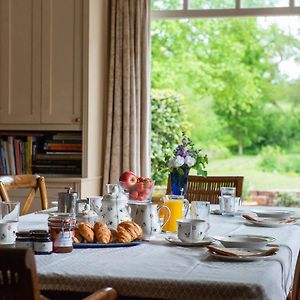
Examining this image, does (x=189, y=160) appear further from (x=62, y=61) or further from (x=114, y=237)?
(x=62, y=61)

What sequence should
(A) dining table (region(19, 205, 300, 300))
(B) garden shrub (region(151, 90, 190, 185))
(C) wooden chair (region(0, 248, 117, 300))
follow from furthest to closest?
(B) garden shrub (region(151, 90, 190, 185)), (A) dining table (region(19, 205, 300, 300)), (C) wooden chair (region(0, 248, 117, 300))

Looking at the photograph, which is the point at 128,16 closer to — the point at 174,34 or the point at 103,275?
the point at 103,275

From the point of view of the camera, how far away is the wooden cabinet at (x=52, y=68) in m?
4.52

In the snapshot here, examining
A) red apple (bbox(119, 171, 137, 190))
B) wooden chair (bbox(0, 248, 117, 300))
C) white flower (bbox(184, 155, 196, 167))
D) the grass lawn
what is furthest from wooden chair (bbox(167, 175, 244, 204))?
the grass lawn

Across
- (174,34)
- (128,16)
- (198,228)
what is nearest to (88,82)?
(128,16)

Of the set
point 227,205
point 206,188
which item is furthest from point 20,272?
point 206,188

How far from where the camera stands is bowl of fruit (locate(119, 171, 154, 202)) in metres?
2.56

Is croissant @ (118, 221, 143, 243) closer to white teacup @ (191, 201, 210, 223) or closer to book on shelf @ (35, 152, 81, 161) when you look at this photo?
white teacup @ (191, 201, 210, 223)

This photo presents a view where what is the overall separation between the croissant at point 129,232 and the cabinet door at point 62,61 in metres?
2.53

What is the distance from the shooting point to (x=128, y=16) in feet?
15.9

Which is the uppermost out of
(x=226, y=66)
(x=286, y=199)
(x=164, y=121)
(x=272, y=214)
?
(x=226, y=66)

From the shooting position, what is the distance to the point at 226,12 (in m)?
4.96

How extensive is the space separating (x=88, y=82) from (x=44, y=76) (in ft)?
1.01

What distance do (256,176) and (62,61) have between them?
5.12 meters
